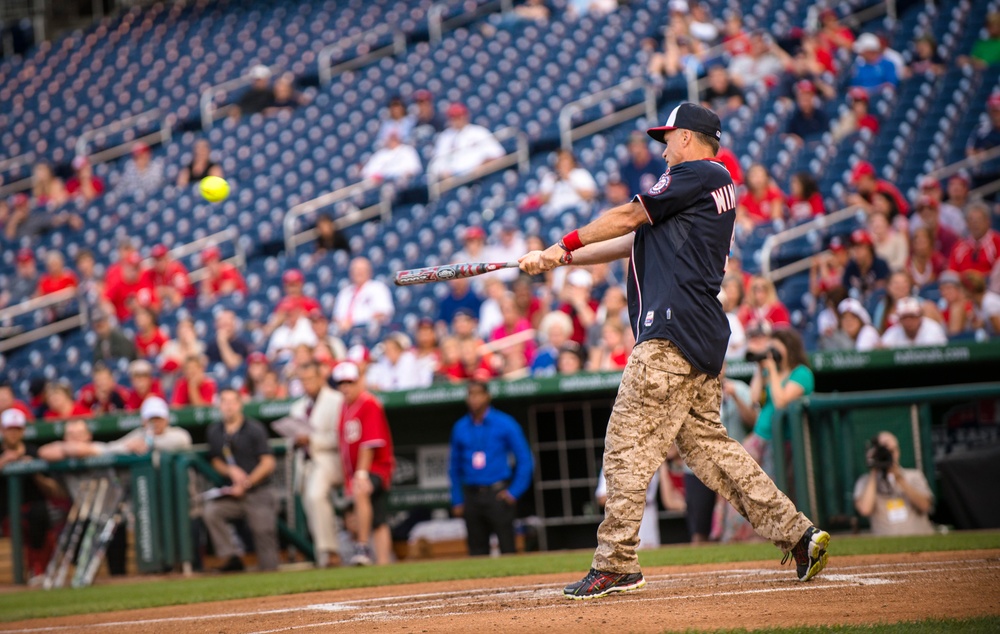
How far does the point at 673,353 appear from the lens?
501 centimetres

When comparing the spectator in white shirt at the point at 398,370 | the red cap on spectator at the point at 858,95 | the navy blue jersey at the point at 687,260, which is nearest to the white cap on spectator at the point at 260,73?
the spectator in white shirt at the point at 398,370

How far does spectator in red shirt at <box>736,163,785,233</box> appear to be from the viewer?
A: 42.0 ft

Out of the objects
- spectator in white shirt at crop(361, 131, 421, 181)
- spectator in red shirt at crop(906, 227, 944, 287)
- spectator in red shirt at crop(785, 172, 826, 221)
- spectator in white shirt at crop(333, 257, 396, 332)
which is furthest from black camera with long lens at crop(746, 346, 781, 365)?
spectator in white shirt at crop(361, 131, 421, 181)

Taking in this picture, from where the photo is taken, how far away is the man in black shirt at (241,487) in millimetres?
10359

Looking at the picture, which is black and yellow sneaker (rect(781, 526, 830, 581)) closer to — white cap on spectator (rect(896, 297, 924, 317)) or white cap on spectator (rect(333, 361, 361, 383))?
white cap on spectator (rect(896, 297, 924, 317))

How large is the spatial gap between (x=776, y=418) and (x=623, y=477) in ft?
14.3

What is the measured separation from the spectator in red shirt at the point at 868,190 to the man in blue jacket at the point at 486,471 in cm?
442

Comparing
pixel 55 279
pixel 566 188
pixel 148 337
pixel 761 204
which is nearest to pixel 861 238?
pixel 761 204

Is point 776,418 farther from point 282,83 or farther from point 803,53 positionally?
point 282,83

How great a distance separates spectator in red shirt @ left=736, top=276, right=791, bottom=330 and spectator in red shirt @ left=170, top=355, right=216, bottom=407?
5344 mm

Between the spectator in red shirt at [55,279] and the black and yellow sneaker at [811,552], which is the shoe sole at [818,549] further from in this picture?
the spectator in red shirt at [55,279]

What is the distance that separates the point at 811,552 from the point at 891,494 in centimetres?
395

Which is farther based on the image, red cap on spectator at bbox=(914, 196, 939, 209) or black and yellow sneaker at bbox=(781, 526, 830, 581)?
red cap on spectator at bbox=(914, 196, 939, 209)

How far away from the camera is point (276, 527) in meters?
10.7
